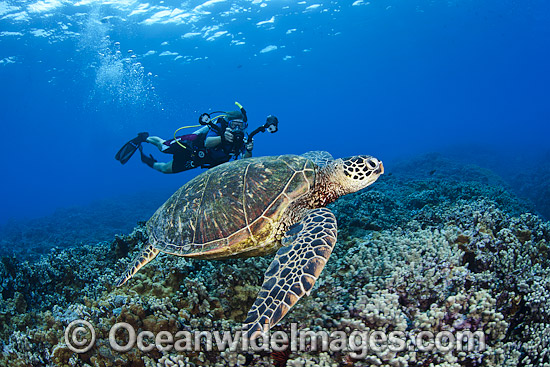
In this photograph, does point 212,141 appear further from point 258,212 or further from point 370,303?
point 370,303

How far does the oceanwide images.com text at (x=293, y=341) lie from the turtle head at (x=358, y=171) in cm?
173

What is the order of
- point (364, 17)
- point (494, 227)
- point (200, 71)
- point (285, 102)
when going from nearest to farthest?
point (494, 227), point (364, 17), point (200, 71), point (285, 102)

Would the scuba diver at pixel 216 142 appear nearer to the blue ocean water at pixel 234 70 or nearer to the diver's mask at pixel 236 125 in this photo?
the diver's mask at pixel 236 125

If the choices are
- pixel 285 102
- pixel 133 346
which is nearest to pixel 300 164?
pixel 133 346

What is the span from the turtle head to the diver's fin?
760 centimetres

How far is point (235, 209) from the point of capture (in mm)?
2984

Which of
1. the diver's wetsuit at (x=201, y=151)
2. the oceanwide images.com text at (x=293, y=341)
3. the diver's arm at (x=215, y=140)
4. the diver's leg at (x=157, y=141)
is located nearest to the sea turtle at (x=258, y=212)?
the oceanwide images.com text at (x=293, y=341)

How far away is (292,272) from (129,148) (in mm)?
8458

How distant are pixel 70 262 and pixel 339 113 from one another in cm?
10720

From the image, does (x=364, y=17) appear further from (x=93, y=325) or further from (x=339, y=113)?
(x=339, y=113)

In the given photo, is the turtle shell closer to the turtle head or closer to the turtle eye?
the turtle head

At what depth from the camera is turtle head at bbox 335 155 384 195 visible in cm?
319

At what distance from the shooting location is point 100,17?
2088 cm

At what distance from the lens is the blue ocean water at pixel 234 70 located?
2397cm
